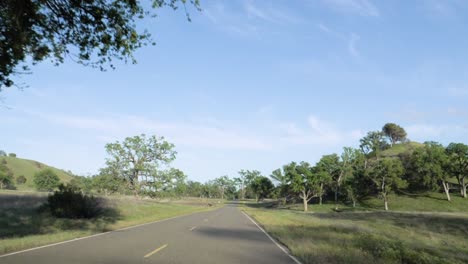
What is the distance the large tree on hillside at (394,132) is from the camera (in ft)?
511

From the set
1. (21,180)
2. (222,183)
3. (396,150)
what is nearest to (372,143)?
(396,150)

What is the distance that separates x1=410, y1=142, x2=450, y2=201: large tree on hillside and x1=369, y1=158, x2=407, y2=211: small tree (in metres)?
4.31

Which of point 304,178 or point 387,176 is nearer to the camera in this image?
point 387,176

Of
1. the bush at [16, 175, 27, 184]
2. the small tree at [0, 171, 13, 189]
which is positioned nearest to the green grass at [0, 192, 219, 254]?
the small tree at [0, 171, 13, 189]

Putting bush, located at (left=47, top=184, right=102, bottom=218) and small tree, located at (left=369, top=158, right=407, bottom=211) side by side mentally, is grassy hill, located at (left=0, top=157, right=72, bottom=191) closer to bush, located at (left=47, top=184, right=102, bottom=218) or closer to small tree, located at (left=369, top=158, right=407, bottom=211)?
small tree, located at (left=369, top=158, right=407, bottom=211)

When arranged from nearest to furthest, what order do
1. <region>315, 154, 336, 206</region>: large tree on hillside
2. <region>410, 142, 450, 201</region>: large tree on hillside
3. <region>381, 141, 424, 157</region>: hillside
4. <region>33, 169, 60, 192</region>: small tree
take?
<region>410, 142, 450, 201</region>: large tree on hillside < <region>315, 154, 336, 206</region>: large tree on hillside < <region>381, 141, 424, 157</region>: hillside < <region>33, 169, 60, 192</region>: small tree

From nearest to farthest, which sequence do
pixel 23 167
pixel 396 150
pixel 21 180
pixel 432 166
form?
1. pixel 432 166
2. pixel 396 150
3. pixel 21 180
4. pixel 23 167

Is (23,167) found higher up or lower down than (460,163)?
higher up

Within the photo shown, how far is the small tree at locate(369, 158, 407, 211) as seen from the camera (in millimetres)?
77188

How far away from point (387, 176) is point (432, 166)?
9.24 meters

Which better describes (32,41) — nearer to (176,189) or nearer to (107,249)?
(107,249)

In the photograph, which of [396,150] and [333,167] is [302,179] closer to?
[333,167]

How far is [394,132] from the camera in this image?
157m

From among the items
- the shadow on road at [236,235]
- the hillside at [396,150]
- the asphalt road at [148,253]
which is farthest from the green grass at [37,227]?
the hillside at [396,150]
